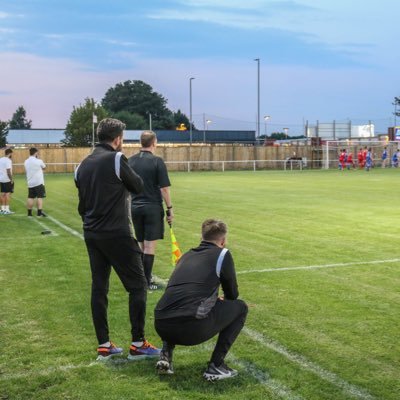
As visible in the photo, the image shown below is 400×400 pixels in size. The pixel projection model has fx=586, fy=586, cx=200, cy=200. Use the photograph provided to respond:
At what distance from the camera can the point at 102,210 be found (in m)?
5.10

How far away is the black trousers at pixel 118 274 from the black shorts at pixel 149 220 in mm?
2319

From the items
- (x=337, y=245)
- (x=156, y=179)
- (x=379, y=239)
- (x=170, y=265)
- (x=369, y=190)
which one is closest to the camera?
(x=156, y=179)

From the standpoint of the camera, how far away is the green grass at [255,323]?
181 inches

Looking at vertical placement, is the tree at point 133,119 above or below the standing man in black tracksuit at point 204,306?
above

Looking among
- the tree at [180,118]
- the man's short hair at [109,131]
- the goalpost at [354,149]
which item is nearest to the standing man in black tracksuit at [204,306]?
the man's short hair at [109,131]

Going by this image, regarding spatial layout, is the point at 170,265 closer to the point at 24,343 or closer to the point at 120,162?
the point at 24,343

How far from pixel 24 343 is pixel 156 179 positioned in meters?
2.76

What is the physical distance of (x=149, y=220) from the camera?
24.9 ft

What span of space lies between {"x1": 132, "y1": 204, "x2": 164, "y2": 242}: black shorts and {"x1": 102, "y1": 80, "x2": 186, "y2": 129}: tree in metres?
124

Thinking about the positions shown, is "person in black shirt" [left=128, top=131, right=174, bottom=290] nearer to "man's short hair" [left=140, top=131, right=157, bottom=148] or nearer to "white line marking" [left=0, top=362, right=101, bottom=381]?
"man's short hair" [left=140, top=131, right=157, bottom=148]

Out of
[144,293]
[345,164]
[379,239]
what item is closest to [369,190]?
[379,239]

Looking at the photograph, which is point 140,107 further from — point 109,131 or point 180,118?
point 109,131

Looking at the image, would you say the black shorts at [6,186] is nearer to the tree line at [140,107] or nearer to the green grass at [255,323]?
the green grass at [255,323]

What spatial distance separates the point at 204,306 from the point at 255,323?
1.77 meters
